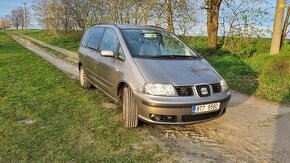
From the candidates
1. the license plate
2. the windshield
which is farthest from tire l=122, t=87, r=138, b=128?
the license plate

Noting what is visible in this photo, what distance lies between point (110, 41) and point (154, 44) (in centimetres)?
92

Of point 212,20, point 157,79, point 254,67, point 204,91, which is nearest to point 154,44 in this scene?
point 157,79

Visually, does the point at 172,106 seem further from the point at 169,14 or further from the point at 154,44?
the point at 169,14

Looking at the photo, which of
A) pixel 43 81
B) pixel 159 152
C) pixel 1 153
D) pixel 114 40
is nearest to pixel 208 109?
pixel 159 152

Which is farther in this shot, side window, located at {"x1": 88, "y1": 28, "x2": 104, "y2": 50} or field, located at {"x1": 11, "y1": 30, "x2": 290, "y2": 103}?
field, located at {"x1": 11, "y1": 30, "x2": 290, "y2": 103}

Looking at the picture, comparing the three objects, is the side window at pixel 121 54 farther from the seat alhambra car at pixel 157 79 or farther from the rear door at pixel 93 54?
the rear door at pixel 93 54

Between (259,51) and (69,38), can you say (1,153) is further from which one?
(69,38)

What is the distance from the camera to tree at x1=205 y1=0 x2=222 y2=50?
11930mm

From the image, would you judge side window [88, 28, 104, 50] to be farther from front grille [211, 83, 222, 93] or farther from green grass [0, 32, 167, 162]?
front grille [211, 83, 222, 93]

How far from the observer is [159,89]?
4.37 meters

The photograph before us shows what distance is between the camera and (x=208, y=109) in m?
4.52

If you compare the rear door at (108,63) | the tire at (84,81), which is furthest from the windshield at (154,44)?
the tire at (84,81)

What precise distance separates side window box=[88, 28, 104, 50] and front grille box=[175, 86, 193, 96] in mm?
2760

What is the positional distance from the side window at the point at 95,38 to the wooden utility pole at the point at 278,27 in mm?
6781
